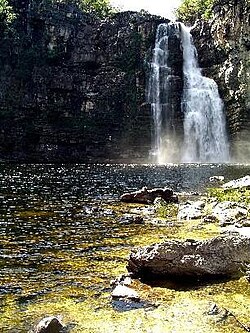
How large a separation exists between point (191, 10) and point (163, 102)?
3945 centimetres

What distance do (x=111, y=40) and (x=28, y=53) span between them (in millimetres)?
16463

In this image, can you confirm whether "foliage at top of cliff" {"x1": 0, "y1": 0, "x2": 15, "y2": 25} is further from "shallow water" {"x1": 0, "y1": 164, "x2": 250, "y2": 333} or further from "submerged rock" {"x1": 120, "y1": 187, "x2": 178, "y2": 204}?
"shallow water" {"x1": 0, "y1": 164, "x2": 250, "y2": 333}

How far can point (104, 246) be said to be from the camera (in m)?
13.9

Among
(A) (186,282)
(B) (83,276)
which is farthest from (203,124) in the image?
(A) (186,282)

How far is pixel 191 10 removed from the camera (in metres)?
106

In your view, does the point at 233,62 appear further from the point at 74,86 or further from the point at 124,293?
the point at 124,293

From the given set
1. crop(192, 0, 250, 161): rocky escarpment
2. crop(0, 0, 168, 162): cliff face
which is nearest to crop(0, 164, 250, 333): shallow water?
crop(192, 0, 250, 161): rocky escarpment

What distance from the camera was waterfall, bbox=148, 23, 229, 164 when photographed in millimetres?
74625

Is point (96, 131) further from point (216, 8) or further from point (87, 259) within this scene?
point (87, 259)

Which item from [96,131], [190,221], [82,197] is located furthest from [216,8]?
[190,221]

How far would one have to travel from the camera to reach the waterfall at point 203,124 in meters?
74.4

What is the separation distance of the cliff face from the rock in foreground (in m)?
69.2

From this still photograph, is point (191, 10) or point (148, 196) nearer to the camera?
point (148, 196)

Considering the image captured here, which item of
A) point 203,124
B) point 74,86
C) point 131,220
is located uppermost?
point 74,86
